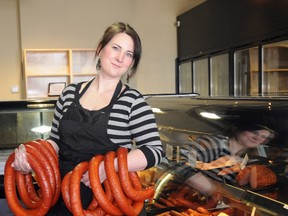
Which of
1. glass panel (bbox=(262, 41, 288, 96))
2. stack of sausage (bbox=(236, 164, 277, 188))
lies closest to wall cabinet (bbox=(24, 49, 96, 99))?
glass panel (bbox=(262, 41, 288, 96))

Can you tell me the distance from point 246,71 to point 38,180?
4552 mm

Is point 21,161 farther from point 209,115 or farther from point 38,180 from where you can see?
point 209,115

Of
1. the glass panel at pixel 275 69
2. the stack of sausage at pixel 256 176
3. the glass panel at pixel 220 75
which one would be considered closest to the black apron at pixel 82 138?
the stack of sausage at pixel 256 176

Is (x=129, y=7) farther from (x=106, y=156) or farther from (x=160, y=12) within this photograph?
(x=106, y=156)

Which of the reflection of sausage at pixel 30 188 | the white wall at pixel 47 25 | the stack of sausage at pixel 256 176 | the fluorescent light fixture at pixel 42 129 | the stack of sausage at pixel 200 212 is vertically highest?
the white wall at pixel 47 25

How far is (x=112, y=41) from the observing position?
127 cm

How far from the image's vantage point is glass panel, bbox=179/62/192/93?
7.11 metres

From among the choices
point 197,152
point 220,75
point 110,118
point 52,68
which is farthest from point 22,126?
point 220,75

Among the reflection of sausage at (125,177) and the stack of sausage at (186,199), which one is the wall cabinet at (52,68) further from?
the reflection of sausage at (125,177)

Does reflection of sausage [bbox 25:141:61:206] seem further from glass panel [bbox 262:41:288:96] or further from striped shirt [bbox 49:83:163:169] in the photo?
glass panel [bbox 262:41:288:96]

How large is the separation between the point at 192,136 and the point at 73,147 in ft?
2.91

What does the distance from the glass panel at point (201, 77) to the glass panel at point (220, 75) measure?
0.21 metres

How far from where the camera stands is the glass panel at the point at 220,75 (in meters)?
5.95

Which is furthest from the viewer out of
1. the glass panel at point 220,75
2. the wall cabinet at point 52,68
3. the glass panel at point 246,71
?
the wall cabinet at point 52,68
